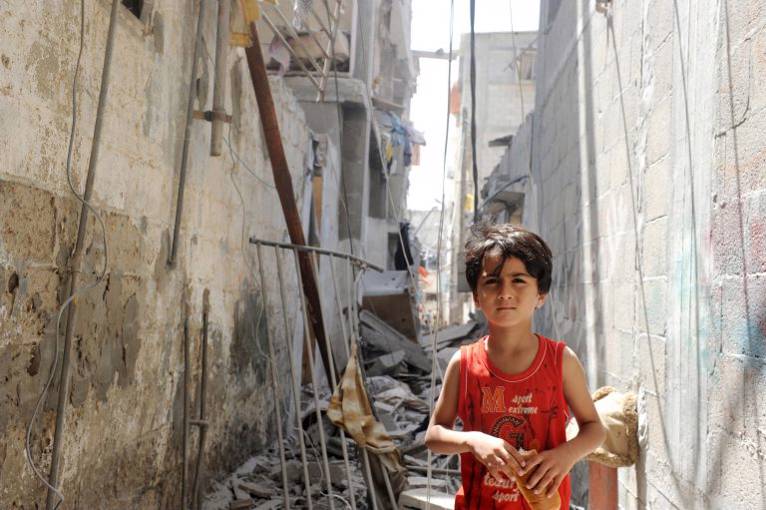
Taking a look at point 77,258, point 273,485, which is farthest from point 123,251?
point 273,485

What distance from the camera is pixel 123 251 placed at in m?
3.02

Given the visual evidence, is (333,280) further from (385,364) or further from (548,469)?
(385,364)

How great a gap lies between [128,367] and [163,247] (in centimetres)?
61


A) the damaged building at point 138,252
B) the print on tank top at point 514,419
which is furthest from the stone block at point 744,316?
the damaged building at point 138,252

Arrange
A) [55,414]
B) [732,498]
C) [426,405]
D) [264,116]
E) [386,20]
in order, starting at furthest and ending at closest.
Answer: [386,20] → [426,405] → [264,116] → [55,414] → [732,498]

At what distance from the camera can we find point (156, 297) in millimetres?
3395

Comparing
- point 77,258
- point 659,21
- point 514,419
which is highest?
point 659,21

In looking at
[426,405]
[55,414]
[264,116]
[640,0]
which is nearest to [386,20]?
[426,405]

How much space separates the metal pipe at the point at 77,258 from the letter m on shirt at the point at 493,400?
1443 millimetres

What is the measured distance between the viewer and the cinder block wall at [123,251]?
2281mm

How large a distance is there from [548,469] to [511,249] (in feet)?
1.85

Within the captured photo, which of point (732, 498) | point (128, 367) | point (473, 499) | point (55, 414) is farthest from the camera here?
point (128, 367)

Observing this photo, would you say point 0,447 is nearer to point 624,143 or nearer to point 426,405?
point 624,143

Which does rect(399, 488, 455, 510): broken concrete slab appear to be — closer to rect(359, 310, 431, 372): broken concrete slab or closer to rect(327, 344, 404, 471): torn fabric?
rect(327, 344, 404, 471): torn fabric
